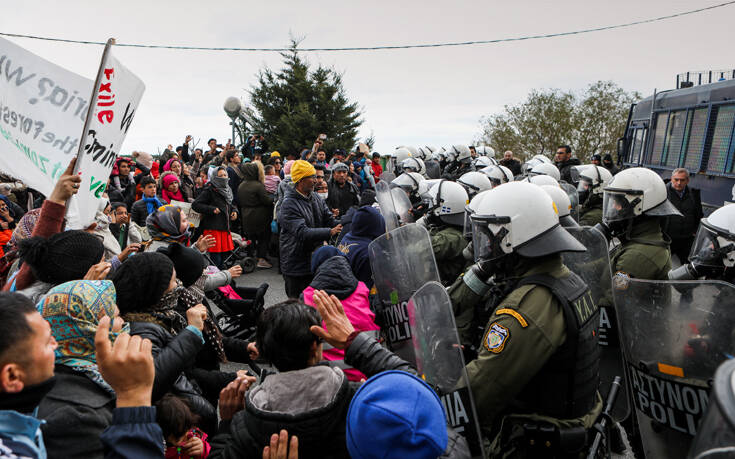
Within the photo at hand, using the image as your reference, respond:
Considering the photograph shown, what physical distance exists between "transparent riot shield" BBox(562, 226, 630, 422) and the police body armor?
97cm

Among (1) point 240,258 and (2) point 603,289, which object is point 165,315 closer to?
(2) point 603,289

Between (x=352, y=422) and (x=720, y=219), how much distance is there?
8.28 ft

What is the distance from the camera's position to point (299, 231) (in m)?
4.69

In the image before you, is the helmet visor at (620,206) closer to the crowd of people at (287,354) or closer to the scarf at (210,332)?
the crowd of people at (287,354)

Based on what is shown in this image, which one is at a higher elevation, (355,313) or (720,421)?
(720,421)

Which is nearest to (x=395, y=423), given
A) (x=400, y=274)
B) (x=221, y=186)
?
(x=400, y=274)

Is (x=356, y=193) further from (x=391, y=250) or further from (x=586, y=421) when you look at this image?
(x=586, y=421)

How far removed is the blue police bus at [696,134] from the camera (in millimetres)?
7590

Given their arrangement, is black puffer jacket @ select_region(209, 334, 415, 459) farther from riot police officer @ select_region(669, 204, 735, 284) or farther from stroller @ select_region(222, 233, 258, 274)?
stroller @ select_region(222, 233, 258, 274)

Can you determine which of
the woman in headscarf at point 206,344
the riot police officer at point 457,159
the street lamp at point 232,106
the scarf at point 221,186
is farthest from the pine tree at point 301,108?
the woman in headscarf at point 206,344

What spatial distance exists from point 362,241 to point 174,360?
7.10 feet

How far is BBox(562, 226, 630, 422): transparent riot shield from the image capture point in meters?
2.94

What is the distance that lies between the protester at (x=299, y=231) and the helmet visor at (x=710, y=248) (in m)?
2.96

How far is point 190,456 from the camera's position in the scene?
1.99 metres
